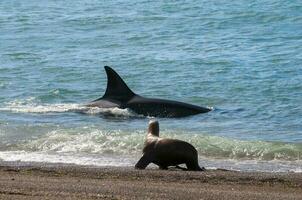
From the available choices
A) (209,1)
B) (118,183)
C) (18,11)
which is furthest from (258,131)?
(18,11)

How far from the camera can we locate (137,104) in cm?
1897

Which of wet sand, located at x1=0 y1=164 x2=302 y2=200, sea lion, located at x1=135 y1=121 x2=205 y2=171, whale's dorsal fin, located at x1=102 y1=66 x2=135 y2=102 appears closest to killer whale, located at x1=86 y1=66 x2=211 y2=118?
whale's dorsal fin, located at x1=102 y1=66 x2=135 y2=102

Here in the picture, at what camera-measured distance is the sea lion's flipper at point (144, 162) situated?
1198 cm

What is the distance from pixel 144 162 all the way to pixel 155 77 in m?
12.2

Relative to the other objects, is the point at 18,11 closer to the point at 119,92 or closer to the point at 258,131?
the point at 119,92

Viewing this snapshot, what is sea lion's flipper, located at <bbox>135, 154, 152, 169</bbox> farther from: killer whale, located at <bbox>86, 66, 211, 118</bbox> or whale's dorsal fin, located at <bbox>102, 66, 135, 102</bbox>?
whale's dorsal fin, located at <bbox>102, 66, 135, 102</bbox>

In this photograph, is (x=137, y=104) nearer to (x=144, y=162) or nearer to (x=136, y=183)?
(x=144, y=162)

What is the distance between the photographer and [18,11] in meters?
43.8

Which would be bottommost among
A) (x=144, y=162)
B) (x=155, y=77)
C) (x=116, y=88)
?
(x=155, y=77)

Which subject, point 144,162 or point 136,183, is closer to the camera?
point 136,183

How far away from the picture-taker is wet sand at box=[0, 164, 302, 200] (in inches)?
365

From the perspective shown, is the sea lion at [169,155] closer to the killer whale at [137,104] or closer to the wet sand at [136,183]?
the wet sand at [136,183]

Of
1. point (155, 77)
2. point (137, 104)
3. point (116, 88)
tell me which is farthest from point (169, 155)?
point (155, 77)

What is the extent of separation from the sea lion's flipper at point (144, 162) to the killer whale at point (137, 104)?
6190 mm
